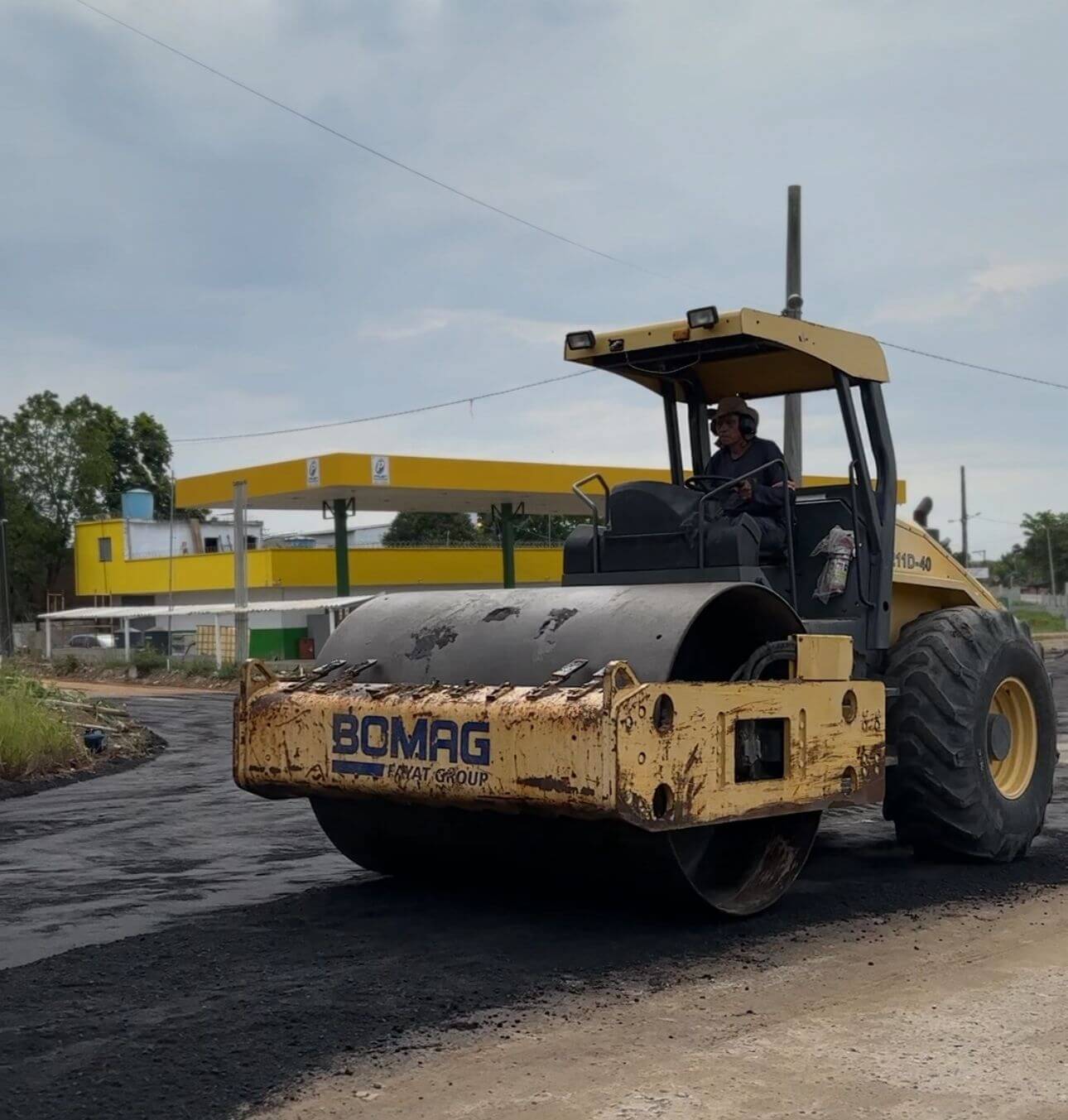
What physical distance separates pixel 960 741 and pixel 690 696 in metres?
2.08

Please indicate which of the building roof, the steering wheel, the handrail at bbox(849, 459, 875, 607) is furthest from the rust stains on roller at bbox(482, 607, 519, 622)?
the building roof

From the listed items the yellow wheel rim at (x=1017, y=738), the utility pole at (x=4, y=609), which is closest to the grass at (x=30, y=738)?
the yellow wheel rim at (x=1017, y=738)

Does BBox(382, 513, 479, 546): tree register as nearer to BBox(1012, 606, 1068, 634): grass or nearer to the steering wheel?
BBox(1012, 606, 1068, 634): grass

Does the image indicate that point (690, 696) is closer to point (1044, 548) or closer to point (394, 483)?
point (394, 483)

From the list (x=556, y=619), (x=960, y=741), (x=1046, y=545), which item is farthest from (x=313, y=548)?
(x=1046, y=545)

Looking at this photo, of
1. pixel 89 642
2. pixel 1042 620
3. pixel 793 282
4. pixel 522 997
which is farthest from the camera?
pixel 1042 620

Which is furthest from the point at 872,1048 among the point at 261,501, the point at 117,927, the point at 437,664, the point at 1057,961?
the point at 261,501

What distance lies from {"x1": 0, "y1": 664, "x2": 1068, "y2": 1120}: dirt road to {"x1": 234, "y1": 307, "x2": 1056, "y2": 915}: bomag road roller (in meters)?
0.31

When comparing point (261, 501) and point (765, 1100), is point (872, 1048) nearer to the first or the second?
point (765, 1100)

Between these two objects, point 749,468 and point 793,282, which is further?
point 793,282

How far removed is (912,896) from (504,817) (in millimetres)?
1819

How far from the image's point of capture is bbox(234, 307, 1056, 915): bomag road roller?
18.1ft

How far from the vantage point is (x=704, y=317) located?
6.75 metres

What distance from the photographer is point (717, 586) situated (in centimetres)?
598
